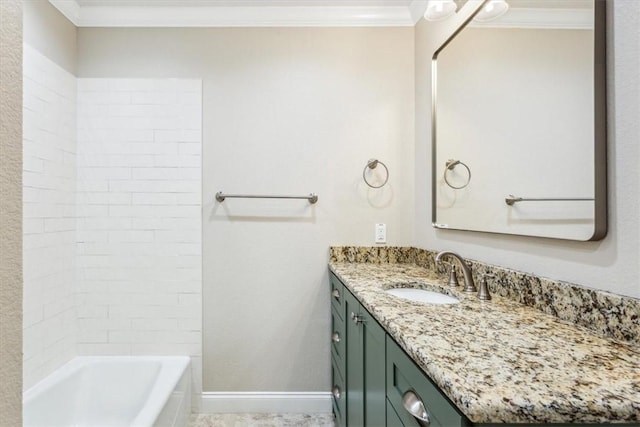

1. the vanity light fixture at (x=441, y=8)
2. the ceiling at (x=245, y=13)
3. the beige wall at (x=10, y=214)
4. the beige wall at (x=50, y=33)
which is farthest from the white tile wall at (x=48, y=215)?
the vanity light fixture at (x=441, y=8)

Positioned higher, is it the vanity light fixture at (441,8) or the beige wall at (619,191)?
the vanity light fixture at (441,8)

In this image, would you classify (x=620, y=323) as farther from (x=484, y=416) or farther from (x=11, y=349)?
(x=11, y=349)

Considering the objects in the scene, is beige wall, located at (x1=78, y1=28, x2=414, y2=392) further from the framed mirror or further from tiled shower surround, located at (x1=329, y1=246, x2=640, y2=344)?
tiled shower surround, located at (x1=329, y1=246, x2=640, y2=344)

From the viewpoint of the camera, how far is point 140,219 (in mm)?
2000

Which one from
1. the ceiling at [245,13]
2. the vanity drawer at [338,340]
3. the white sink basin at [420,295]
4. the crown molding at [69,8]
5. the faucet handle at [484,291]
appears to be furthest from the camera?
the ceiling at [245,13]

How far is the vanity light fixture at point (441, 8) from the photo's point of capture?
155cm

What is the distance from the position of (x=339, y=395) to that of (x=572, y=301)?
123 cm

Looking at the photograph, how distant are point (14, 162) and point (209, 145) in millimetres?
1515

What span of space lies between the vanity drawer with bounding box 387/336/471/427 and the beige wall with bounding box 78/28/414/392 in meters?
1.15

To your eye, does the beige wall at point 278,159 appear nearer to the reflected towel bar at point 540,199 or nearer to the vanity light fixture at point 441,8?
the vanity light fixture at point 441,8

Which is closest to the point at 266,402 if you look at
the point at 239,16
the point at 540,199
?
the point at 540,199

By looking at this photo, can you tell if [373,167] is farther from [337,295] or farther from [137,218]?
[137,218]

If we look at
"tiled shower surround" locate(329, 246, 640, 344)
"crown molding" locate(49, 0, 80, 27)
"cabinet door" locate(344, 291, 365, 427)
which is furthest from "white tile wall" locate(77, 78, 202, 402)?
"tiled shower surround" locate(329, 246, 640, 344)

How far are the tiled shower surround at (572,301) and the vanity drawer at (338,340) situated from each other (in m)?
0.71
